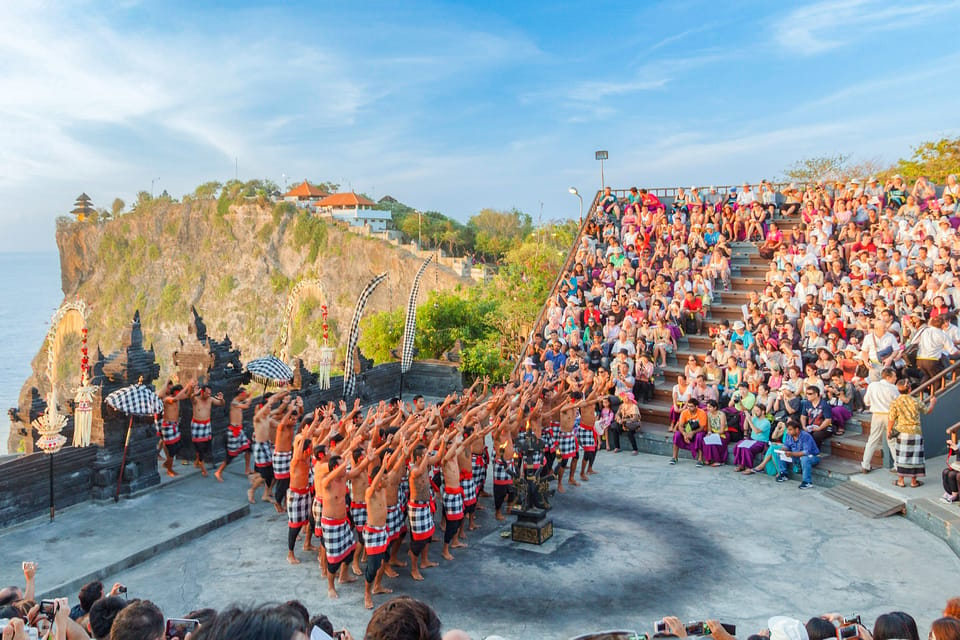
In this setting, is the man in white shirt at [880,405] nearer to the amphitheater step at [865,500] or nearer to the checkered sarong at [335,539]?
the amphitheater step at [865,500]

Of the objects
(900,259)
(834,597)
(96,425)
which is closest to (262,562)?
(96,425)

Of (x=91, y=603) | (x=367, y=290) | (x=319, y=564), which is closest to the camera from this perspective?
(x=91, y=603)

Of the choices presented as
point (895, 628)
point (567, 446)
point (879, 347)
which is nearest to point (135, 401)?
point (567, 446)

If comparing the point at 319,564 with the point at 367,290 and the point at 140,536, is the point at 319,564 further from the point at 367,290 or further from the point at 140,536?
the point at 367,290

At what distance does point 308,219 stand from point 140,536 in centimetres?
5293

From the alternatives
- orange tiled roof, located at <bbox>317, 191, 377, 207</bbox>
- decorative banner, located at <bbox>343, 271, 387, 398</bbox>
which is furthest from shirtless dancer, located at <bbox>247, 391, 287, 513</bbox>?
orange tiled roof, located at <bbox>317, 191, 377, 207</bbox>

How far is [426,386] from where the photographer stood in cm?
2041

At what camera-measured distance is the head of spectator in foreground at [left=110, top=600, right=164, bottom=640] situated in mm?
3646

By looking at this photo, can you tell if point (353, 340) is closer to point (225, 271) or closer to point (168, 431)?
point (168, 431)

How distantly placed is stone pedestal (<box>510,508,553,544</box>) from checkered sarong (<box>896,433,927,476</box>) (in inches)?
206

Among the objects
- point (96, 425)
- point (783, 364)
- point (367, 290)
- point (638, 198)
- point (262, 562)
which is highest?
point (638, 198)

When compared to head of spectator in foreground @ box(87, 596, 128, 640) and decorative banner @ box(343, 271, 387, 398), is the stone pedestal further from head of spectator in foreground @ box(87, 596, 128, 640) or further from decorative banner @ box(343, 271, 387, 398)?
decorative banner @ box(343, 271, 387, 398)

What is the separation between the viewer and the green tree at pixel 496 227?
5988cm

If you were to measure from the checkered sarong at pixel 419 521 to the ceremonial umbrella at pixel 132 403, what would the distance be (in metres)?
4.56
